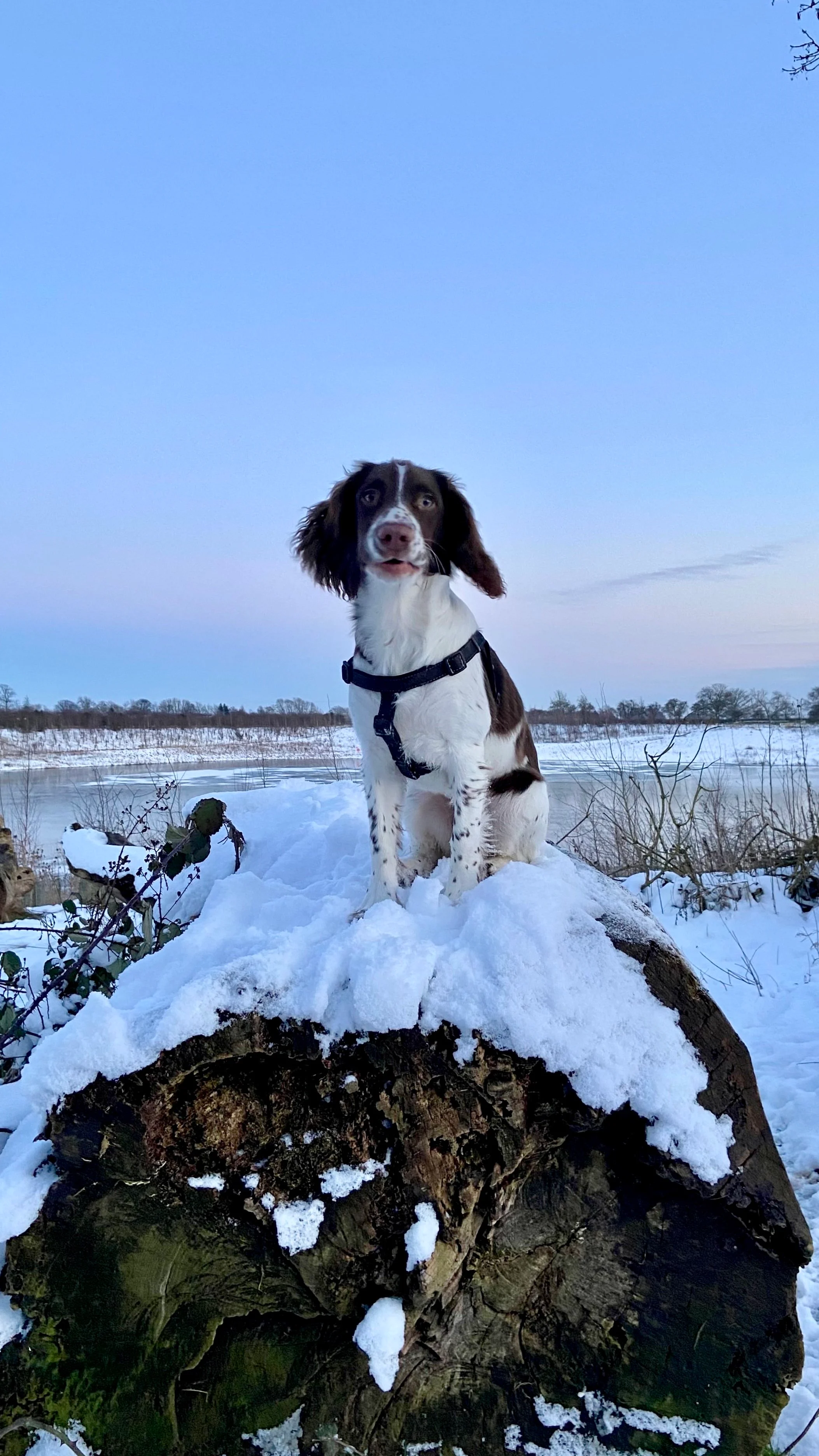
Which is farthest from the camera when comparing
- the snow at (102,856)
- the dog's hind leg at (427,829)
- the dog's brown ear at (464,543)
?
the snow at (102,856)

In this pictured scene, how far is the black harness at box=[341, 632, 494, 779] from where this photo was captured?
2.54 m

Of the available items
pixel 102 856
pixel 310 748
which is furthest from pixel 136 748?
pixel 102 856

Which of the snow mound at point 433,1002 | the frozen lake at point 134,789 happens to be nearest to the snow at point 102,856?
the frozen lake at point 134,789

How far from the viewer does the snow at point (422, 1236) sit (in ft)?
4.88

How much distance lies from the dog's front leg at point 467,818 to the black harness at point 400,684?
5.1 inches

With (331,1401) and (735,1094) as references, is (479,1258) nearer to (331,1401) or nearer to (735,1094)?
(331,1401)

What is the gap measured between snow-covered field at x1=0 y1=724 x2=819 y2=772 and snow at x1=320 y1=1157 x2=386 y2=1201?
3.59m

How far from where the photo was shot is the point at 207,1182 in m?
1.56

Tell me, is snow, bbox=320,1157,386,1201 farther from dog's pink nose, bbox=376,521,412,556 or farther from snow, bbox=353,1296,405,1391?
dog's pink nose, bbox=376,521,412,556

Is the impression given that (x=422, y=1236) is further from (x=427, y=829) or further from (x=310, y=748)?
(x=310, y=748)

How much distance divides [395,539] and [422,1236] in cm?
192

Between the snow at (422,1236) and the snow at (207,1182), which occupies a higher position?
the snow at (207,1182)

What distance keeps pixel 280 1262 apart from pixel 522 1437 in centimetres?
63

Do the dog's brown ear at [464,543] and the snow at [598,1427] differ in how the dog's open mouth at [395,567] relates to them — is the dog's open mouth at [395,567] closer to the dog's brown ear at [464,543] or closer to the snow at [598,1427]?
the dog's brown ear at [464,543]
